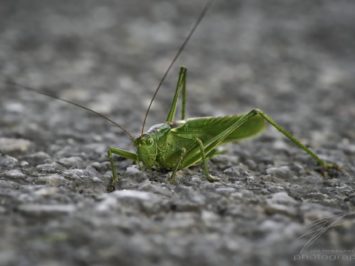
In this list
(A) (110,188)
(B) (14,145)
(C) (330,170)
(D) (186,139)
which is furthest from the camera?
(B) (14,145)

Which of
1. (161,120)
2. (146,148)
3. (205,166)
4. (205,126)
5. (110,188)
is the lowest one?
(110,188)

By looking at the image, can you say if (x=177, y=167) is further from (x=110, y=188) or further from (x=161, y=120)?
(x=161, y=120)

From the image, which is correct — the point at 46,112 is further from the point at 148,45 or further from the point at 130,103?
the point at 148,45

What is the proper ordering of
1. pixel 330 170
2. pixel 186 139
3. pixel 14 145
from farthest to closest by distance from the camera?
pixel 14 145
pixel 330 170
pixel 186 139

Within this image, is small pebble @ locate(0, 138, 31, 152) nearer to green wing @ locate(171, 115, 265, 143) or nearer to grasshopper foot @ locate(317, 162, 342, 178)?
green wing @ locate(171, 115, 265, 143)

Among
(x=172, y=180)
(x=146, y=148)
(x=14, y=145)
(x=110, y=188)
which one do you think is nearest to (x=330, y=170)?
(x=172, y=180)

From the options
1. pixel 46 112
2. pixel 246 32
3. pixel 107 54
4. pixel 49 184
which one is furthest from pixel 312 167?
pixel 246 32
